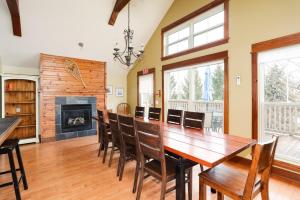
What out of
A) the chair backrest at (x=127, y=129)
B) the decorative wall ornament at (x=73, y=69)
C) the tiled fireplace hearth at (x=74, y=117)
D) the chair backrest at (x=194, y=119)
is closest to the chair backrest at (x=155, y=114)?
the chair backrest at (x=194, y=119)

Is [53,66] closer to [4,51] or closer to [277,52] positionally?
[4,51]

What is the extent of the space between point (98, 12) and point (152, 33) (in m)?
1.79

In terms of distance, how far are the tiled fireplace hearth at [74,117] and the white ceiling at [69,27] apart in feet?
4.52

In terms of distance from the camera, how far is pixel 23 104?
4.82 metres

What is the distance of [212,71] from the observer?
4039 mm

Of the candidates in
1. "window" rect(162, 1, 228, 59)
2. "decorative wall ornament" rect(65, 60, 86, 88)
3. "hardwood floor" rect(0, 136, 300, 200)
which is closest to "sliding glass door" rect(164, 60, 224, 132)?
"window" rect(162, 1, 228, 59)

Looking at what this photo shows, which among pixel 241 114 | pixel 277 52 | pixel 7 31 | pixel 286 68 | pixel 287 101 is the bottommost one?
pixel 241 114

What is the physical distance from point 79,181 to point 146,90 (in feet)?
12.6

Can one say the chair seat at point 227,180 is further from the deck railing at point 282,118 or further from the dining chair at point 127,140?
the deck railing at point 282,118

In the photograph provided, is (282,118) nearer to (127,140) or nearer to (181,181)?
(181,181)

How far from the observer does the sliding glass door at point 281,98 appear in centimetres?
265

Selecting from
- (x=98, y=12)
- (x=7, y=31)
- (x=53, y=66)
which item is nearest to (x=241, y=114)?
(x=98, y=12)

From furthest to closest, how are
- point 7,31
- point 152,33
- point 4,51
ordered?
point 152,33 < point 4,51 < point 7,31

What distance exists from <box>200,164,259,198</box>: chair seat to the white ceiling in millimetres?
4312
